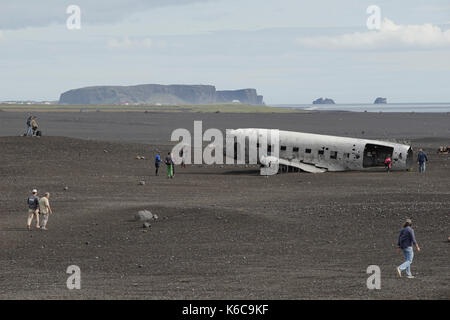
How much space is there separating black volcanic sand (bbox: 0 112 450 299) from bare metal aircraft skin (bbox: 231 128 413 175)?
4.73ft

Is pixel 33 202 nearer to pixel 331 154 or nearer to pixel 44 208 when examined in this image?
A: pixel 44 208

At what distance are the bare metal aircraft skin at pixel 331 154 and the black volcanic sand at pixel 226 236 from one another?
1.44 metres

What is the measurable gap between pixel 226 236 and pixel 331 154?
1043 inches

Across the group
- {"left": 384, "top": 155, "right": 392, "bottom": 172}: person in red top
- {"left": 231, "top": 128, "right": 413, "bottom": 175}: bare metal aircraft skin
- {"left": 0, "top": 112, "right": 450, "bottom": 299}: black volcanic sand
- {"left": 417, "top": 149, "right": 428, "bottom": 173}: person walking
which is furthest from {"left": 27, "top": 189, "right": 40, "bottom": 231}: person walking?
{"left": 417, "top": 149, "right": 428, "bottom": 173}: person walking

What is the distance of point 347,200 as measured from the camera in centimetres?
4012

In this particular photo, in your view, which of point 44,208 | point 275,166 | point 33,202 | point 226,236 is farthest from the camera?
point 275,166

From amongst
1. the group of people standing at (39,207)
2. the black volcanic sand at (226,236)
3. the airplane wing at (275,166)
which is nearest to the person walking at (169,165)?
the black volcanic sand at (226,236)

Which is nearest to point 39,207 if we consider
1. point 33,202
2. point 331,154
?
point 33,202

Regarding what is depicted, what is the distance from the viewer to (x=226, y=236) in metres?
31.8

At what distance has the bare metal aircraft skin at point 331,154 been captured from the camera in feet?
186

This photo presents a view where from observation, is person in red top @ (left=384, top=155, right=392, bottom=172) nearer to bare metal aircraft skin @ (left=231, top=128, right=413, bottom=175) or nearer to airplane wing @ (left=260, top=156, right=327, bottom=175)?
bare metal aircraft skin @ (left=231, top=128, right=413, bottom=175)

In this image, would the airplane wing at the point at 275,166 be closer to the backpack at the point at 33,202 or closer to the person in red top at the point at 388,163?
the person in red top at the point at 388,163

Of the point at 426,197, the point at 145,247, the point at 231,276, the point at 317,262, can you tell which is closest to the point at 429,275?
the point at 317,262

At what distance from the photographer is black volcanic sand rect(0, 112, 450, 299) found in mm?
22469
